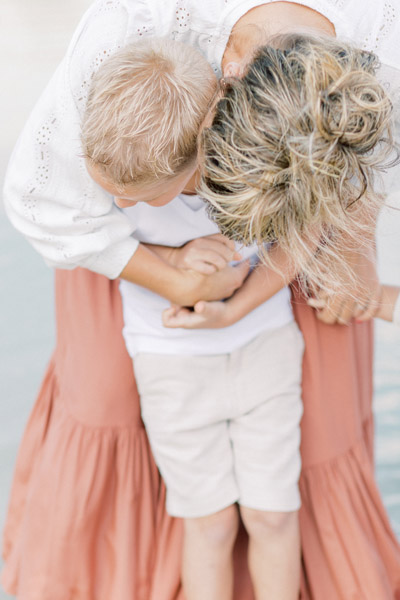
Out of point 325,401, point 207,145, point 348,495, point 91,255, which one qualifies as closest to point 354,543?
point 348,495

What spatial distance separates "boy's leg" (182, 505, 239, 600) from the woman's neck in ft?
2.28

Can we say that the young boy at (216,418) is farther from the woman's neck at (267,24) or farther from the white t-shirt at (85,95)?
the woman's neck at (267,24)

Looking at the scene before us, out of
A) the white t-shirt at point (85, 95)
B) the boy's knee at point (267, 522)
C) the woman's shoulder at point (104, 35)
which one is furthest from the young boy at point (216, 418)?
the woman's shoulder at point (104, 35)

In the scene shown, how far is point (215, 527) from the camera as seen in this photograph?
128 cm

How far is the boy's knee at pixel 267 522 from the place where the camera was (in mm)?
1266

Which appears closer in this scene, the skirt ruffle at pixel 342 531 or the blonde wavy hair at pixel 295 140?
the blonde wavy hair at pixel 295 140

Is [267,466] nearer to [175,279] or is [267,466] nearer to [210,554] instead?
[210,554]

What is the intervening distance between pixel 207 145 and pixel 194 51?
171 millimetres

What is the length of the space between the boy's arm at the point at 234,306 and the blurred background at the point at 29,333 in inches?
7.4

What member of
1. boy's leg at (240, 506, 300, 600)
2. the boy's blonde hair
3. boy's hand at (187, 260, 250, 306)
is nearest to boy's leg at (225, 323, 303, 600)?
boy's leg at (240, 506, 300, 600)

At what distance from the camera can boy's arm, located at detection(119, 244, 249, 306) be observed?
1.26m

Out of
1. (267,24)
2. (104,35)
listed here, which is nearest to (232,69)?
(267,24)

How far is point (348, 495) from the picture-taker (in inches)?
54.6

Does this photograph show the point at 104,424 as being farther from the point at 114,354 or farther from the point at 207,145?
the point at 207,145
